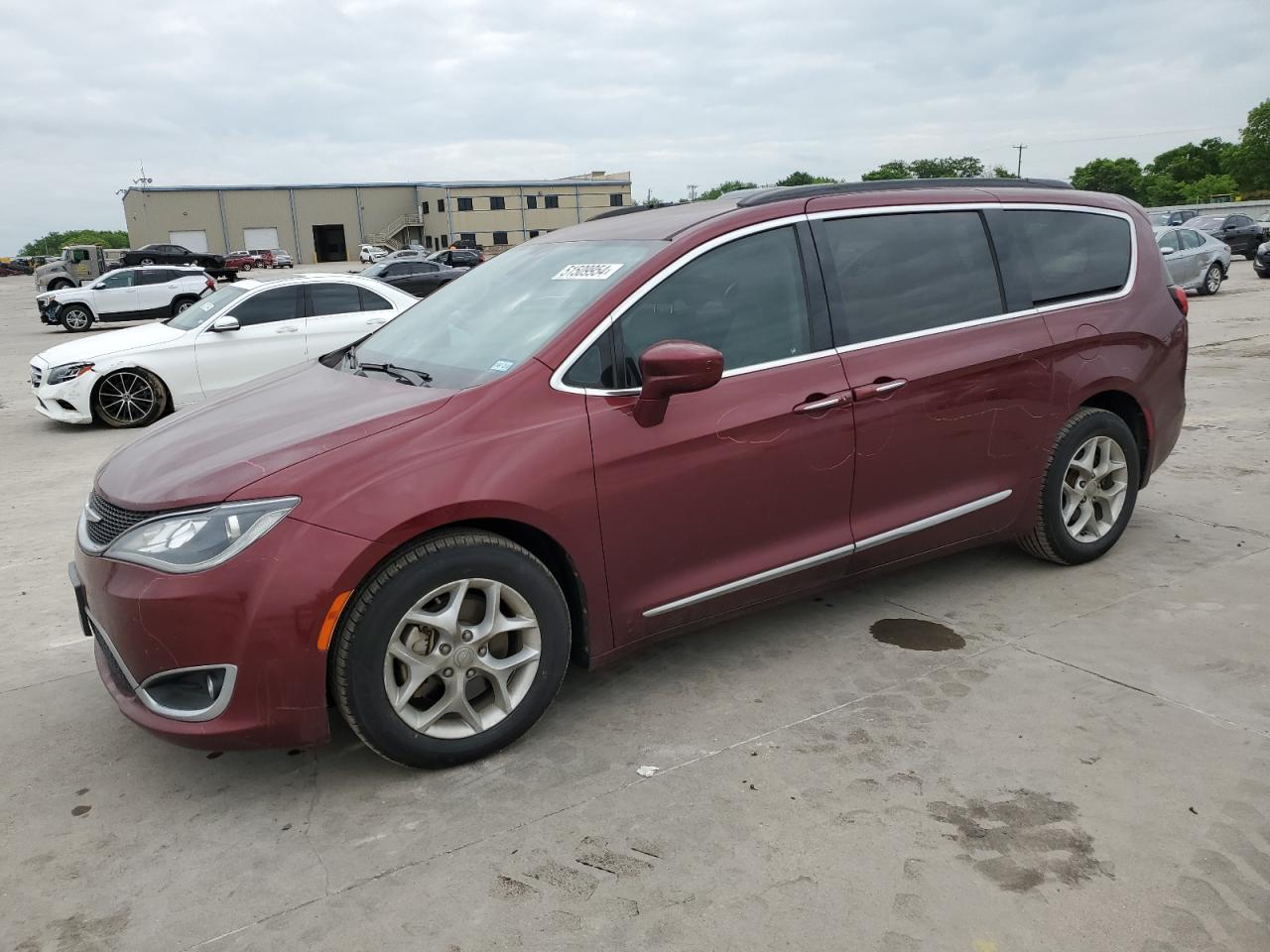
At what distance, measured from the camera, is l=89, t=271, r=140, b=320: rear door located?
24.5 m

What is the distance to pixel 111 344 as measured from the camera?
10328 mm

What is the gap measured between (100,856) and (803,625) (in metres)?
2.72

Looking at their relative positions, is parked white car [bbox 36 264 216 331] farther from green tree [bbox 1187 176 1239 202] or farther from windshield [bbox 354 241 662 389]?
green tree [bbox 1187 176 1239 202]

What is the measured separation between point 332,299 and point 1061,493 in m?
8.21

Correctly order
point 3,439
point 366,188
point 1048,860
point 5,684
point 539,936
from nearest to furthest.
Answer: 1. point 539,936
2. point 1048,860
3. point 5,684
4. point 3,439
5. point 366,188

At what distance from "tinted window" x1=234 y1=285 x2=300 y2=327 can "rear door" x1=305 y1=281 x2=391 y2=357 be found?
0.19 meters

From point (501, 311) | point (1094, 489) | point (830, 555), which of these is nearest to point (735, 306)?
point (501, 311)

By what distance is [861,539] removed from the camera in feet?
12.8

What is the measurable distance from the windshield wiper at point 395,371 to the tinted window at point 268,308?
677cm

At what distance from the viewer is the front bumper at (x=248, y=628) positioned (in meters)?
2.82

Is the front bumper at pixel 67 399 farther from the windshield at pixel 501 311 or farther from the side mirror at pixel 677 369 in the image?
the side mirror at pixel 677 369

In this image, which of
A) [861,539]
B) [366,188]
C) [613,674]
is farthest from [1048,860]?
[366,188]

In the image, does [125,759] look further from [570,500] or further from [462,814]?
[570,500]

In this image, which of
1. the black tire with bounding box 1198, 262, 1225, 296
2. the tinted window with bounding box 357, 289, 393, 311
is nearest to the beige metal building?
the black tire with bounding box 1198, 262, 1225, 296
